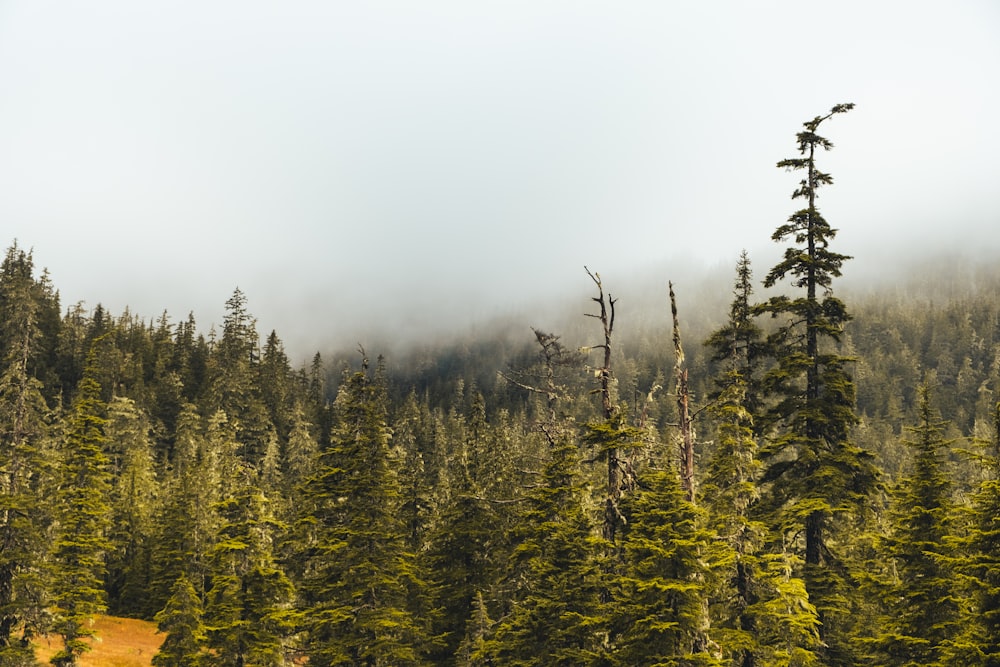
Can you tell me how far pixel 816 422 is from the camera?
22.1 m

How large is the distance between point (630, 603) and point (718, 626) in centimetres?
495

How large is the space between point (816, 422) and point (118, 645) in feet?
173

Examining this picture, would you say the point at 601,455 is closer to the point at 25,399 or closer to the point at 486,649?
the point at 486,649

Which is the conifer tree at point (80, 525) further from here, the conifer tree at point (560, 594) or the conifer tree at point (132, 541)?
the conifer tree at point (132, 541)

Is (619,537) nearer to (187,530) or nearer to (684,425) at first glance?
(684,425)

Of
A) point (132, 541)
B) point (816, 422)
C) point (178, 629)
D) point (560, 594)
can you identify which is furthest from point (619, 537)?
point (132, 541)

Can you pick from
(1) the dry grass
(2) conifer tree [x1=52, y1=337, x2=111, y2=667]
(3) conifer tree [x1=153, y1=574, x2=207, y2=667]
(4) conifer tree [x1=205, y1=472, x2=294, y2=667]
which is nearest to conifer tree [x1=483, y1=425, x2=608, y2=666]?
(4) conifer tree [x1=205, y1=472, x2=294, y2=667]

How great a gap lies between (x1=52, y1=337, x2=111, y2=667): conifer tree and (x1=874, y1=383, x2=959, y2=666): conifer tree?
115 feet

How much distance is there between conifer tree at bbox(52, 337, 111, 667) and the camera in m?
32.3

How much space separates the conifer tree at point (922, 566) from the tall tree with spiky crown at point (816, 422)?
1.38 metres

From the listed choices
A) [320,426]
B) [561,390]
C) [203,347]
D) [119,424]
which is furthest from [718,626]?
[203,347]

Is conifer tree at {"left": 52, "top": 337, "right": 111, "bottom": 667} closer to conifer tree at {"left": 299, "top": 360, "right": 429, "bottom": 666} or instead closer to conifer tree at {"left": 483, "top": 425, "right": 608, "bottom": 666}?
conifer tree at {"left": 299, "top": 360, "right": 429, "bottom": 666}

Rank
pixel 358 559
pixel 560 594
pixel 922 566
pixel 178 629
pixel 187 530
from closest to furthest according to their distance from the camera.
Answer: pixel 560 594 → pixel 922 566 → pixel 358 559 → pixel 178 629 → pixel 187 530

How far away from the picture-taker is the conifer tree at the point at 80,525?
1273 inches
